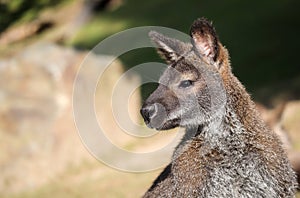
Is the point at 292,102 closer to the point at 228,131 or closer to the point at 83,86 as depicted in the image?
the point at 83,86

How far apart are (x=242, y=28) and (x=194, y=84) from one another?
17.5 m

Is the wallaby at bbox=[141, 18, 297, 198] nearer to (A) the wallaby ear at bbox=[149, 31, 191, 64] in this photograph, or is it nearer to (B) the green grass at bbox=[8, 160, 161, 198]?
(A) the wallaby ear at bbox=[149, 31, 191, 64]

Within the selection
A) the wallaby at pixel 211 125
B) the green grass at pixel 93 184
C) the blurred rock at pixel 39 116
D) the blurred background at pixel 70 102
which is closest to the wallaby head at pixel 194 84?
the wallaby at pixel 211 125

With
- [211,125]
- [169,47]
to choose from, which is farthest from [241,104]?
[169,47]

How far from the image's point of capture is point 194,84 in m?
7.04

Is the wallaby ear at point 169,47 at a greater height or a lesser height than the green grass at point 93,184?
lesser

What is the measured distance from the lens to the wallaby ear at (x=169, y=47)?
7164 millimetres

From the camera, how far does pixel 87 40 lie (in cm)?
2755

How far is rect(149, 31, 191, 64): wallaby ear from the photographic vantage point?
7.16 meters

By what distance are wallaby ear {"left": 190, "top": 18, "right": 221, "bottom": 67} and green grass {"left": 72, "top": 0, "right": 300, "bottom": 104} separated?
1026 cm

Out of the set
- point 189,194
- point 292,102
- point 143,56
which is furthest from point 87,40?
point 189,194

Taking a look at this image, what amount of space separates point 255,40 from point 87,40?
6.85 meters

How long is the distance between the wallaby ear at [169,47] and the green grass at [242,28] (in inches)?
400

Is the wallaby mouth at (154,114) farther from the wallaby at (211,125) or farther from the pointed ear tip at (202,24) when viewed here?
the pointed ear tip at (202,24)
